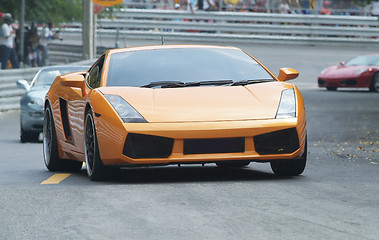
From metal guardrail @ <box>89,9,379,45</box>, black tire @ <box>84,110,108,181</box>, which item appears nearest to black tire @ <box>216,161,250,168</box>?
black tire @ <box>84,110,108,181</box>

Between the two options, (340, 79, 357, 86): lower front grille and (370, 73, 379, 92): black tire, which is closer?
(340, 79, 357, 86): lower front grille

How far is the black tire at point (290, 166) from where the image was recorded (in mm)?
8492

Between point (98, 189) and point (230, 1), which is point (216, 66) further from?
point (230, 1)

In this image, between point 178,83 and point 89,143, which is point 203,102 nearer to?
point 178,83

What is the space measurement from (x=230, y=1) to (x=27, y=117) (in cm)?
2849

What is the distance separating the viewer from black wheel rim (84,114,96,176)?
851 cm

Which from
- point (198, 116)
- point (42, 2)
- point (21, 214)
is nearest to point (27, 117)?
point (198, 116)

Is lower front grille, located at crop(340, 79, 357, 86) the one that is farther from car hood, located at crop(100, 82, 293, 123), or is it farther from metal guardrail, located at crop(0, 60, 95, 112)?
car hood, located at crop(100, 82, 293, 123)

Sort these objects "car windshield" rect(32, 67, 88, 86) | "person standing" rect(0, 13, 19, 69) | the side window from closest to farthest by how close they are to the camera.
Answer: the side window < "car windshield" rect(32, 67, 88, 86) < "person standing" rect(0, 13, 19, 69)

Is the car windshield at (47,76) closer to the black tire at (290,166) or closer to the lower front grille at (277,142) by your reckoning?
the black tire at (290,166)

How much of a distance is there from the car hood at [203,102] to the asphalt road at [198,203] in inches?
20.4

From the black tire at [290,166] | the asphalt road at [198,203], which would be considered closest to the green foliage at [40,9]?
the asphalt road at [198,203]

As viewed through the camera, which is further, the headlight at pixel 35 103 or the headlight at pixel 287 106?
the headlight at pixel 35 103

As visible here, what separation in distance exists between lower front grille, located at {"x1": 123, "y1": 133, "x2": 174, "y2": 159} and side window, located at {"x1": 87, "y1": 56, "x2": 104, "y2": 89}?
105 centimetres
